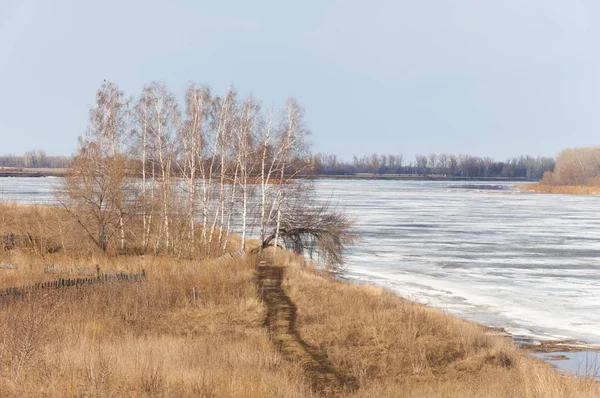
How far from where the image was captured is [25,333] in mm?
10375

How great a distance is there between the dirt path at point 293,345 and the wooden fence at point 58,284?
163 inches

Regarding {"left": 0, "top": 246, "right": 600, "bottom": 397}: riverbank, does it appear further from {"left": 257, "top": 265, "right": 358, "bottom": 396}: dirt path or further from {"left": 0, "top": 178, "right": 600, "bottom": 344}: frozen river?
{"left": 0, "top": 178, "right": 600, "bottom": 344}: frozen river

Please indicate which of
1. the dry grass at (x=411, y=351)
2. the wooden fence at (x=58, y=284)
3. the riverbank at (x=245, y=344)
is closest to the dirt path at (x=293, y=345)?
the riverbank at (x=245, y=344)

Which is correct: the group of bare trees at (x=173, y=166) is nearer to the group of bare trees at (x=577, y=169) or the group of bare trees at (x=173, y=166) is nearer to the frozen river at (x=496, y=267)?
the frozen river at (x=496, y=267)

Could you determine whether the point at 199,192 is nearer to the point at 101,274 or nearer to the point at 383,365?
the point at 101,274

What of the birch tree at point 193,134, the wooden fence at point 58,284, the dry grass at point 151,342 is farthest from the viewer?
the birch tree at point 193,134

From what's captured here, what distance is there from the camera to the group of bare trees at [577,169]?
140875 mm

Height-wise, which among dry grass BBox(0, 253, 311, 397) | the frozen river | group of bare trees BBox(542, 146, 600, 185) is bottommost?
the frozen river

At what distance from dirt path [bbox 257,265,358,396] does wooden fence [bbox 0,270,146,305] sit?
414cm

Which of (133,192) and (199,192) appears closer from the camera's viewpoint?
(133,192)

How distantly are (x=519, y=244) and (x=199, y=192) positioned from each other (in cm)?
1821

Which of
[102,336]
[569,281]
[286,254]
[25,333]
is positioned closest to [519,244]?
[569,281]

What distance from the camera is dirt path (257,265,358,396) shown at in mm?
13164

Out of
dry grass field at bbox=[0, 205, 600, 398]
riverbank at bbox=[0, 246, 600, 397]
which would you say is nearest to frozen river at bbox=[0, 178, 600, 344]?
dry grass field at bbox=[0, 205, 600, 398]
